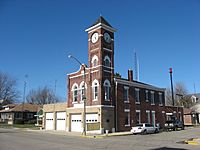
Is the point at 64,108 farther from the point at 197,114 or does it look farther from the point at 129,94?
the point at 197,114

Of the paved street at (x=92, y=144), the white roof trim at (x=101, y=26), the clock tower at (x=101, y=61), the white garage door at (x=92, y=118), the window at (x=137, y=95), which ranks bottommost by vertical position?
the paved street at (x=92, y=144)

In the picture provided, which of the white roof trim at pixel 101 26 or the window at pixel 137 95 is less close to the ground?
the white roof trim at pixel 101 26

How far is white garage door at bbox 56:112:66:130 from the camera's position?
43266mm

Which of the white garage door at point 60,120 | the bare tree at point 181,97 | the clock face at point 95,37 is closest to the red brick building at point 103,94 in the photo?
the clock face at point 95,37

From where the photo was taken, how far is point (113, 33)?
39.4 m

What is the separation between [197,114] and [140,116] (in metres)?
32.7

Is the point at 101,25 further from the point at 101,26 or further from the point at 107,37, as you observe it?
the point at 107,37

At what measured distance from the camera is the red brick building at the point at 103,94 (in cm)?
3550

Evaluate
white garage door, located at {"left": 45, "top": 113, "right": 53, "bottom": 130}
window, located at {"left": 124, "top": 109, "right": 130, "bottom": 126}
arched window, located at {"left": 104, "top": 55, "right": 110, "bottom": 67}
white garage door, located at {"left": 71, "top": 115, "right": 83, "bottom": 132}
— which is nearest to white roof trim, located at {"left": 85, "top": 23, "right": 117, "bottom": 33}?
arched window, located at {"left": 104, "top": 55, "right": 110, "bottom": 67}

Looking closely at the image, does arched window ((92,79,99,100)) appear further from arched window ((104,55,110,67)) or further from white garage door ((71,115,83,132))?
white garage door ((71,115,83,132))

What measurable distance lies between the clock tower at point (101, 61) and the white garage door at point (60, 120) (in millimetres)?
9230

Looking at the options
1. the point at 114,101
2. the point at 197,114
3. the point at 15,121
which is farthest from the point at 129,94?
the point at 15,121

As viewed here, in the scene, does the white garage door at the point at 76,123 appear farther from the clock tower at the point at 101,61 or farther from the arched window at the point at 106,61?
the arched window at the point at 106,61

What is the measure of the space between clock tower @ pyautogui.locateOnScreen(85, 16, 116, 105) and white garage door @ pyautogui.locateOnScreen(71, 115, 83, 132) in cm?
437
